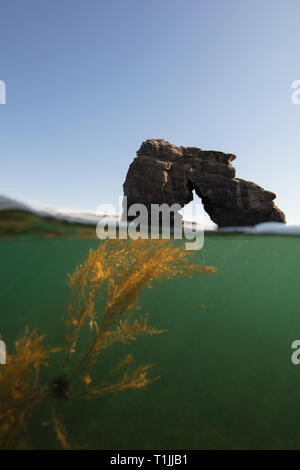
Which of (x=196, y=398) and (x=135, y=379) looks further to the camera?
(x=196, y=398)

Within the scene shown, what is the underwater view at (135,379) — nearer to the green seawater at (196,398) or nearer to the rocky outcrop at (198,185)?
the green seawater at (196,398)

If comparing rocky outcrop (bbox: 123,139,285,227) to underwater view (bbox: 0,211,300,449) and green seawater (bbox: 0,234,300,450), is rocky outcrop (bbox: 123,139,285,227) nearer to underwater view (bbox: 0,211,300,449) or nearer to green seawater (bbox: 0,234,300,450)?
green seawater (bbox: 0,234,300,450)

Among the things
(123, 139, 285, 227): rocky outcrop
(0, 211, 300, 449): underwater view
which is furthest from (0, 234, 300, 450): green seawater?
(123, 139, 285, 227): rocky outcrop

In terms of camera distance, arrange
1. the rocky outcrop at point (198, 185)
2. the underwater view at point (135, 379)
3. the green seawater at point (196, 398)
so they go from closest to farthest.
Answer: the underwater view at point (135, 379), the green seawater at point (196, 398), the rocky outcrop at point (198, 185)

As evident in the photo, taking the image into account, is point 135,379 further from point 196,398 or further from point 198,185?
point 198,185

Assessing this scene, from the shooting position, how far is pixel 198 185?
803 inches

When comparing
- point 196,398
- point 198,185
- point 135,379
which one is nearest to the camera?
point 135,379

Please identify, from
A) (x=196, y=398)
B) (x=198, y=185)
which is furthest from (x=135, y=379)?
(x=198, y=185)

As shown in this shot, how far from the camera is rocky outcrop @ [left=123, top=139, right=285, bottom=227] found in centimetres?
1856

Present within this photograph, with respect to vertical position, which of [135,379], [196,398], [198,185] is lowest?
[196,398]

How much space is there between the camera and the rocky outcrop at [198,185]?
1856 cm

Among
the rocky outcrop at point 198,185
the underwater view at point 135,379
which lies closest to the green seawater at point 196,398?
the underwater view at point 135,379
